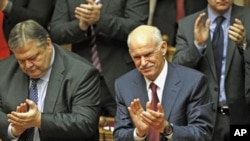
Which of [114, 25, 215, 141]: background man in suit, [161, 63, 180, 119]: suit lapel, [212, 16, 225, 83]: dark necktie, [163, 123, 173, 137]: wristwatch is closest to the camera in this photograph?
[163, 123, 173, 137]: wristwatch

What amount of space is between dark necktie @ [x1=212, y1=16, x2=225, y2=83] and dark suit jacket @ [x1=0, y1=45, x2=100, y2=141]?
Answer: 0.84m

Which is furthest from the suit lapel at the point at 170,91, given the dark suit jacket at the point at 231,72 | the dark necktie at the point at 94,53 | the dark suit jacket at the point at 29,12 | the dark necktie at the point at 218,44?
the dark suit jacket at the point at 29,12

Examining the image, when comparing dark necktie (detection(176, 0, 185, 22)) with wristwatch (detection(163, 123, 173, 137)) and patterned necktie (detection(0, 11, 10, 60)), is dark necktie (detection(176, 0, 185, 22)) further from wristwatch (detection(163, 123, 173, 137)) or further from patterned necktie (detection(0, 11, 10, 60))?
wristwatch (detection(163, 123, 173, 137))

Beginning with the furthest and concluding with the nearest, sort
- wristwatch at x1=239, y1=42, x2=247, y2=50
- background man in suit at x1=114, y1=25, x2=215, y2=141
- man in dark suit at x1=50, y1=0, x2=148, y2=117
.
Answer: man in dark suit at x1=50, y1=0, x2=148, y2=117 < wristwatch at x1=239, y1=42, x2=247, y2=50 < background man in suit at x1=114, y1=25, x2=215, y2=141

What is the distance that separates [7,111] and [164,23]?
60.6 inches

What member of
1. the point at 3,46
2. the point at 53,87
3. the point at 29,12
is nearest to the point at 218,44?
the point at 53,87

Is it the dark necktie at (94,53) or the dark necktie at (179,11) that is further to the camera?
the dark necktie at (179,11)

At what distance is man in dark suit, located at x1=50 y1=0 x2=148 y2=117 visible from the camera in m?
5.14

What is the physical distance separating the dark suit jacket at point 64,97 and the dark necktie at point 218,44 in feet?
2.76

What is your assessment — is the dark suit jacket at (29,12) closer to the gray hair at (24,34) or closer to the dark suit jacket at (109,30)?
the dark suit jacket at (109,30)

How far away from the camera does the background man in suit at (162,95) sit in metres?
4.18

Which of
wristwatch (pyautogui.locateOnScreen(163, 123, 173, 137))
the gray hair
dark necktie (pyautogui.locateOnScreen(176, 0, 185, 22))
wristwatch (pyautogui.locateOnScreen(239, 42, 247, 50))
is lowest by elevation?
wristwatch (pyautogui.locateOnScreen(163, 123, 173, 137))

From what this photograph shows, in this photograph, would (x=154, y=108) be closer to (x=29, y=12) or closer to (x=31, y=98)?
(x=31, y=98)

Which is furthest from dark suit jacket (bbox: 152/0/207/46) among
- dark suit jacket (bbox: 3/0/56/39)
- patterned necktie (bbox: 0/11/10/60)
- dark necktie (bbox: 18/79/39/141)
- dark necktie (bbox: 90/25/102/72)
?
dark necktie (bbox: 18/79/39/141)
